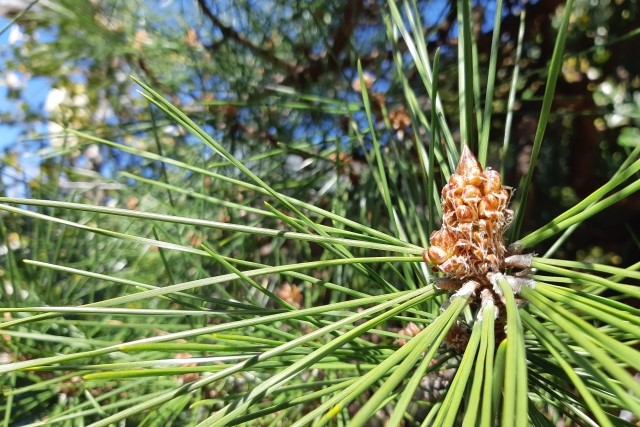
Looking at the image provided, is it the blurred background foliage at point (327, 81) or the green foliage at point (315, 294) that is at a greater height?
the blurred background foliage at point (327, 81)

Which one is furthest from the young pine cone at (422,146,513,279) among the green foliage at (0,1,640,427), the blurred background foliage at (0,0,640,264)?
the blurred background foliage at (0,0,640,264)

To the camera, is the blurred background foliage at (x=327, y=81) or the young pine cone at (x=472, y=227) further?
the blurred background foliage at (x=327, y=81)

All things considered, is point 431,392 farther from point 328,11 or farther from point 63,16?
point 63,16

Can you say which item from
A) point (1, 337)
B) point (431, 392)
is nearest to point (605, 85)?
point (431, 392)

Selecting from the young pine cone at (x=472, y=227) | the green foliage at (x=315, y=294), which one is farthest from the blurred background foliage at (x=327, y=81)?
the young pine cone at (x=472, y=227)

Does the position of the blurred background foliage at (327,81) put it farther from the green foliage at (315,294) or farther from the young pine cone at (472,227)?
the young pine cone at (472,227)

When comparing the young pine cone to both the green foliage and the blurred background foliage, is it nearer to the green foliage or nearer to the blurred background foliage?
Result: the green foliage
